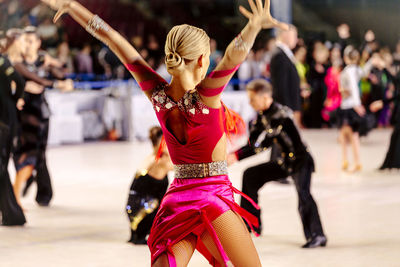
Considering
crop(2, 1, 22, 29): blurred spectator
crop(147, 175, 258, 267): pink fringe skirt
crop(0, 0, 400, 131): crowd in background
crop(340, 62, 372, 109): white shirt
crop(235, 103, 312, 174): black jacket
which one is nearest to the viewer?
crop(147, 175, 258, 267): pink fringe skirt

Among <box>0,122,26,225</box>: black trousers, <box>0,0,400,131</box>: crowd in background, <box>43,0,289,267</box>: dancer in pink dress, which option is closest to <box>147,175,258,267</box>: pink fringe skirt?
<box>43,0,289,267</box>: dancer in pink dress

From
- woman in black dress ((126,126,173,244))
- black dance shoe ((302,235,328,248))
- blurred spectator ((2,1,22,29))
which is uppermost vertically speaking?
blurred spectator ((2,1,22,29))

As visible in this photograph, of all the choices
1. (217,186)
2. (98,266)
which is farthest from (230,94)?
(217,186)

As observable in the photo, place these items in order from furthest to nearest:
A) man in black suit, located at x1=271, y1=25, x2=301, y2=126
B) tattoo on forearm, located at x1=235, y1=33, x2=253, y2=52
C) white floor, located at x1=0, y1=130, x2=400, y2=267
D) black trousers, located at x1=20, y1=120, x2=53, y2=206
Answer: man in black suit, located at x1=271, y1=25, x2=301, y2=126
black trousers, located at x1=20, y1=120, x2=53, y2=206
white floor, located at x1=0, y1=130, x2=400, y2=267
tattoo on forearm, located at x1=235, y1=33, x2=253, y2=52

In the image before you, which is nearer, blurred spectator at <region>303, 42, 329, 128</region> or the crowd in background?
the crowd in background

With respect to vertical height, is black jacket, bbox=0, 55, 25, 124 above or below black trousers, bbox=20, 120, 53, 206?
above

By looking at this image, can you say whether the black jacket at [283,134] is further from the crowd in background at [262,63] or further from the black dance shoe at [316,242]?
the crowd in background at [262,63]

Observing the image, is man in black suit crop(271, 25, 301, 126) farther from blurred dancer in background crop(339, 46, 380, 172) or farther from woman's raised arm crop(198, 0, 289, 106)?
woman's raised arm crop(198, 0, 289, 106)

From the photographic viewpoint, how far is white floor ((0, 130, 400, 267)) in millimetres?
4848

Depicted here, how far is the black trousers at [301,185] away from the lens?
512 cm

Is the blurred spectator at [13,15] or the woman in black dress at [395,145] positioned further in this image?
the blurred spectator at [13,15]

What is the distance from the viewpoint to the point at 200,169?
9.34ft

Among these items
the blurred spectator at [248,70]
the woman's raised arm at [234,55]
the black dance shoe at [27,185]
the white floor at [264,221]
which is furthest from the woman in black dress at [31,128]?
the blurred spectator at [248,70]

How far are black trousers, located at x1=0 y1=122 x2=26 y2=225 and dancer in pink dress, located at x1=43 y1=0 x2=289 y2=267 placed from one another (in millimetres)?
3258
